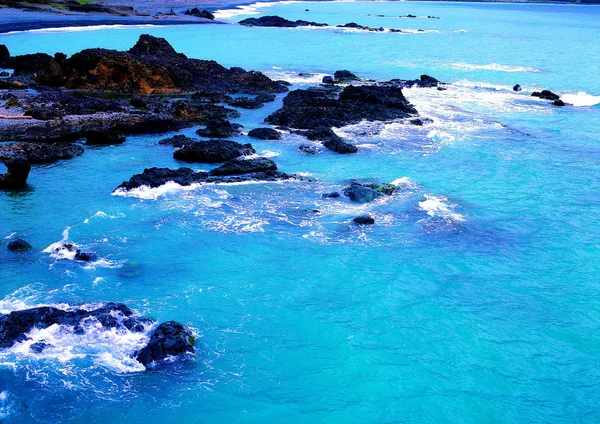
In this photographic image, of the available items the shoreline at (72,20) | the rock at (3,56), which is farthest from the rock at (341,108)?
the shoreline at (72,20)

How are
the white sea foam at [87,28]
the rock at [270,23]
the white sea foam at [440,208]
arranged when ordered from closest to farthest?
1. the white sea foam at [440,208]
2. the white sea foam at [87,28]
3. the rock at [270,23]

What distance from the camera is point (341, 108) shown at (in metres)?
34.8

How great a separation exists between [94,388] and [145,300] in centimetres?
355

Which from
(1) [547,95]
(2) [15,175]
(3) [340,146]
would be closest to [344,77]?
(1) [547,95]

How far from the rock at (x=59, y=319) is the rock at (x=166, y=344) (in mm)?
911

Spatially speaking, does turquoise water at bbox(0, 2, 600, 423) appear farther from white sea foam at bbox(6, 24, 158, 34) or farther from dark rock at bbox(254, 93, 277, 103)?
white sea foam at bbox(6, 24, 158, 34)

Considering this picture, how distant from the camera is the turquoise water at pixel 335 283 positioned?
41.0 feet

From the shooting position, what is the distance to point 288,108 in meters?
34.4

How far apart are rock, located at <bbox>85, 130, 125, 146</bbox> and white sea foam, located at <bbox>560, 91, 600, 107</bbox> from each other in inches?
1277

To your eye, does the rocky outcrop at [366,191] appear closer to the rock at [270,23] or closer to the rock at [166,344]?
the rock at [166,344]

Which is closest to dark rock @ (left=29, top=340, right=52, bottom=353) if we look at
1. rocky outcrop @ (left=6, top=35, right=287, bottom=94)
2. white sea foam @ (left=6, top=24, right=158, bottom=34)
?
rocky outcrop @ (left=6, top=35, right=287, bottom=94)

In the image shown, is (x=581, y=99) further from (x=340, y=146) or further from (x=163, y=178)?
(x=163, y=178)

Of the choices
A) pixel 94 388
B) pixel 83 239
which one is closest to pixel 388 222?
pixel 83 239

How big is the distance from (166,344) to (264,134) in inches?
725
